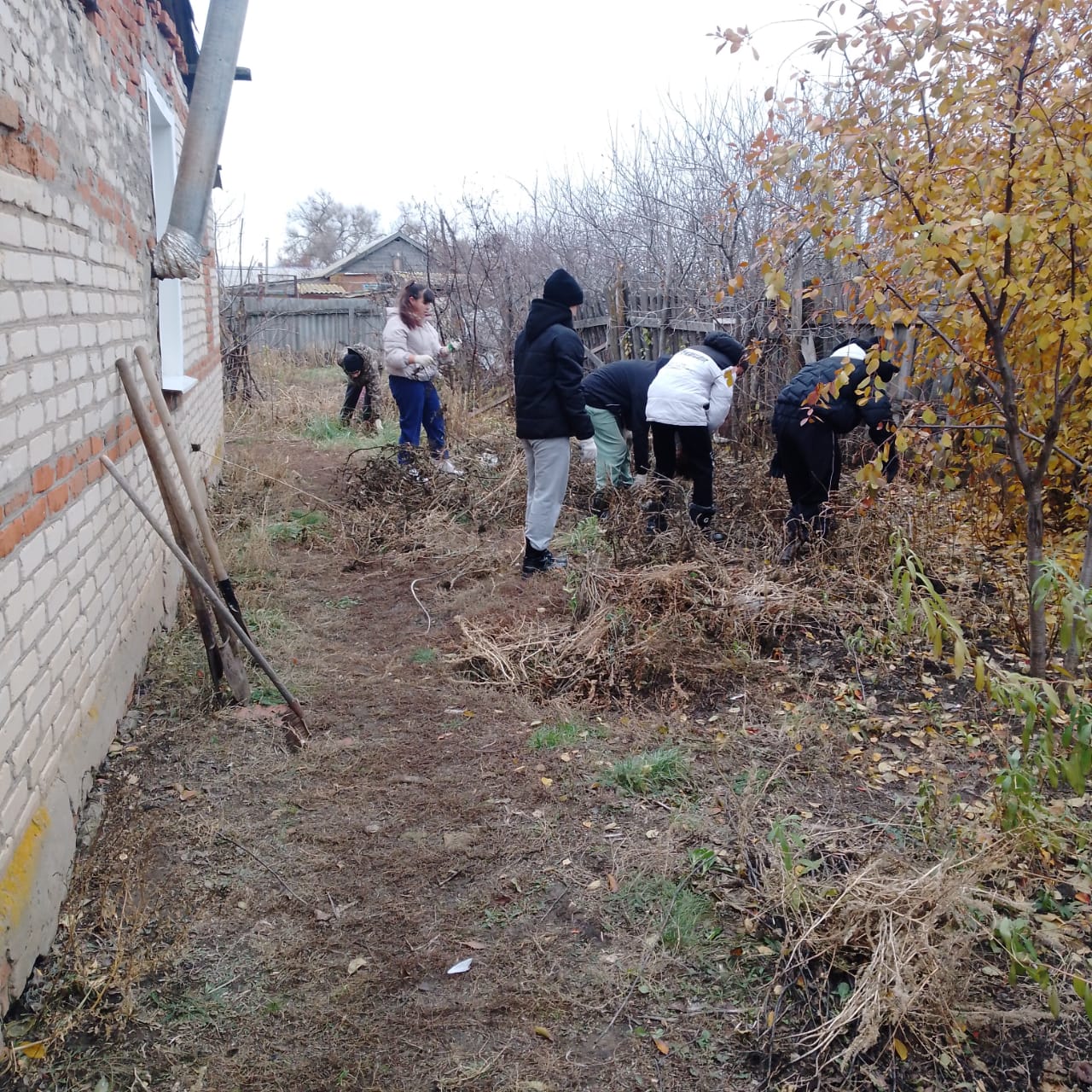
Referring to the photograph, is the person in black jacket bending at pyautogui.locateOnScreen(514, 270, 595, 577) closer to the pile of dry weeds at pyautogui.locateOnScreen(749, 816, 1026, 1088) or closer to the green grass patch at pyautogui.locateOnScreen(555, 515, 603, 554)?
the green grass patch at pyautogui.locateOnScreen(555, 515, 603, 554)

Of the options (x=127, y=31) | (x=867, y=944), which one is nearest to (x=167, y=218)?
(x=127, y=31)

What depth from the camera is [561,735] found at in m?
3.71

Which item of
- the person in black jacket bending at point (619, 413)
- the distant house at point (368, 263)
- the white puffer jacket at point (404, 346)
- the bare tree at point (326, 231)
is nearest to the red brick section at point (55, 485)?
the person in black jacket bending at point (619, 413)

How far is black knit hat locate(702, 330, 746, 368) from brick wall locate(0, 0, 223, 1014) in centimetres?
339

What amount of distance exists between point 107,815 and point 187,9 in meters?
5.82

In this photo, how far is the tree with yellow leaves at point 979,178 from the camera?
293 cm

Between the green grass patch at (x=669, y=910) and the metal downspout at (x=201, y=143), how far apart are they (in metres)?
3.93

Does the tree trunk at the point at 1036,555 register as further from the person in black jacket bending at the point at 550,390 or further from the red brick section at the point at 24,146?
the red brick section at the point at 24,146

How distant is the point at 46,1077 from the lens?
2041 mm

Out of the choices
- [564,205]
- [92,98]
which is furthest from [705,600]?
[564,205]

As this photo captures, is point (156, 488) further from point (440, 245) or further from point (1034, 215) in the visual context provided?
point (440, 245)

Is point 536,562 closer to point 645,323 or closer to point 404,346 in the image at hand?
point 404,346

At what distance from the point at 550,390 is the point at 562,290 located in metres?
0.60

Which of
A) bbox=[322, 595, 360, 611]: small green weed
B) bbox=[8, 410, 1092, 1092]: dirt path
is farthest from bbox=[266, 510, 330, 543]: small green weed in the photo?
bbox=[8, 410, 1092, 1092]: dirt path
